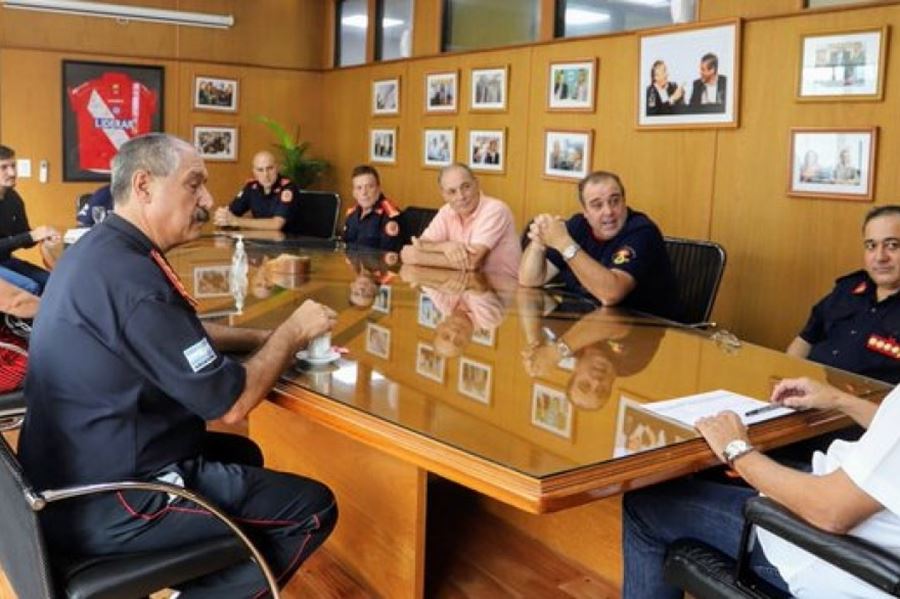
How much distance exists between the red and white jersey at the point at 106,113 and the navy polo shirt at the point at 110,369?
549 centimetres

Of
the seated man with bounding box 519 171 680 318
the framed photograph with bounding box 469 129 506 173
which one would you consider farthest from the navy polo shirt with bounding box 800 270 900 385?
the framed photograph with bounding box 469 129 506 173

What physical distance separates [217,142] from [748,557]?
6.48 metres

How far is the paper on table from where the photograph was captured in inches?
69.3

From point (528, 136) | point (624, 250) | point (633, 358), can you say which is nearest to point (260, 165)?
point (528, 136)

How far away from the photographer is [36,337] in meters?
1.72

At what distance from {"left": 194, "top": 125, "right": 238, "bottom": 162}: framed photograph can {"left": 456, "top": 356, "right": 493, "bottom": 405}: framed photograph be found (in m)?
5.53

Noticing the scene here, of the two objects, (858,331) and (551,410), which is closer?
(551,410)

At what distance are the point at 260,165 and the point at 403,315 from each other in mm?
3462

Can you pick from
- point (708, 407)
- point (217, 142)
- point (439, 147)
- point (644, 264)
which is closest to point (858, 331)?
point (644, 264)

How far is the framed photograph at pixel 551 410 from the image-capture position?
5.51 feet

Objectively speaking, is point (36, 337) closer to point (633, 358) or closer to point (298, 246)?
point (633, 358)

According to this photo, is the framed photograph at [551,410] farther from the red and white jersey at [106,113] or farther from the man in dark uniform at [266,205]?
the red and white jersey at [106,113]

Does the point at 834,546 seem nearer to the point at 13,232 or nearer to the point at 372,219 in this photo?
the point at 372,219

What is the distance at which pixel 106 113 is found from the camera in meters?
6.79
